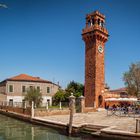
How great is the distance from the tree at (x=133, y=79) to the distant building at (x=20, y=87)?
1882cm

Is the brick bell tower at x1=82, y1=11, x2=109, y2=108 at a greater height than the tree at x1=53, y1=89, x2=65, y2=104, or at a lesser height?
greater

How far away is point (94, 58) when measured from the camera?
3706 centimetres

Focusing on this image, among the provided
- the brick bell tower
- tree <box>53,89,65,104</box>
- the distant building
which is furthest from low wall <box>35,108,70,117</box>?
the distant building

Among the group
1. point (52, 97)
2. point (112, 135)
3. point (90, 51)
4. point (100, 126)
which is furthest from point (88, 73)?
point (112, 135)

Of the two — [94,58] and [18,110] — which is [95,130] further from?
[94,58]

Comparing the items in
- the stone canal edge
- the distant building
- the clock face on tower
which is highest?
the clock face on tower

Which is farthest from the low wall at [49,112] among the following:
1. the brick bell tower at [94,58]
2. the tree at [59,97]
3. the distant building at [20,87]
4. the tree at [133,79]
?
the distant building at [20,87]

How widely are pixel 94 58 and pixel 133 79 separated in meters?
6.26

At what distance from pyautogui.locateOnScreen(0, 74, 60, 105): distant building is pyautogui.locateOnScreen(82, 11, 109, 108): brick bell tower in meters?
15.0

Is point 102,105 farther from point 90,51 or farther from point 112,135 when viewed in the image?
point 112,135

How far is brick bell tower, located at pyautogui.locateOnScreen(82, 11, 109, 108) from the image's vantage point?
121 ft

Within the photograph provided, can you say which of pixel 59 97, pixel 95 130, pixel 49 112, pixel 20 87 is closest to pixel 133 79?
pixel 49 112

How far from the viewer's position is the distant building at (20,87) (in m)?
48.9

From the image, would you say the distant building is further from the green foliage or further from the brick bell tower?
the brick bell tower
